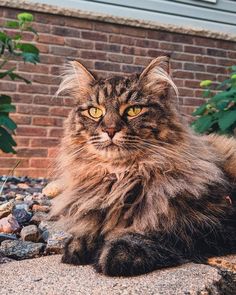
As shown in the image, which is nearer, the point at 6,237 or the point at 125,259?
the point at 125,259

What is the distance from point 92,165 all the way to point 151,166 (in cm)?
25

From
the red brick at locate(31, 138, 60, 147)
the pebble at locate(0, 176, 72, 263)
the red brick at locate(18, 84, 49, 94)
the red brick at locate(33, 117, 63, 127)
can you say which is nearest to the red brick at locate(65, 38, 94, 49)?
the red brick at locate(18, 84, 49, 94)

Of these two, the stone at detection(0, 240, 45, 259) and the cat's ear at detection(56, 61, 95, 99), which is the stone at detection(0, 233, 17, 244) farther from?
the cat's ear at detection(56, 61, 95, 99)

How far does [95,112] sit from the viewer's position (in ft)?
6.29

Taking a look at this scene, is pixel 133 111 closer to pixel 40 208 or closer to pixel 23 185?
pixel 40 208

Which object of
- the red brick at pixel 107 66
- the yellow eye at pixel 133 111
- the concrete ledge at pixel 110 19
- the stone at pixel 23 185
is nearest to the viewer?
the yellow eye at pixel 133 111

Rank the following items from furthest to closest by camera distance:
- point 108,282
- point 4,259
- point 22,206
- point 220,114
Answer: point 220,114, point 22,206, point 4,259, point 108,282

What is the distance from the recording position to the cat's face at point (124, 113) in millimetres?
1771

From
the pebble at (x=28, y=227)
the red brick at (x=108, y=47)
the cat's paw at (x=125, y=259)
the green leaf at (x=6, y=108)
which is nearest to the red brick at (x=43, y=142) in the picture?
the pebble at (x=28, y=227)

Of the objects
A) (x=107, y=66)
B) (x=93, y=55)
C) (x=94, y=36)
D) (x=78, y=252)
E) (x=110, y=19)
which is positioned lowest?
(x=78, y=252)

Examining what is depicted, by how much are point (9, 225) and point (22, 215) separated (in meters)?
0.17

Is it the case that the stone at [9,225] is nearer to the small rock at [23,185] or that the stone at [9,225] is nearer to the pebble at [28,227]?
the pebble at [28,227]

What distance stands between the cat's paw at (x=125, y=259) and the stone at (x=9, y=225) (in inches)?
42.3

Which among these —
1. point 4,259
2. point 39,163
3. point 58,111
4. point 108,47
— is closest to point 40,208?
point 4,259
